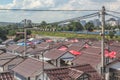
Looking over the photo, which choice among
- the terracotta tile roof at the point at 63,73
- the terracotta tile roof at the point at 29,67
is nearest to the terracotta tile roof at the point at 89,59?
the terracotta tile roof at the point at 29,67

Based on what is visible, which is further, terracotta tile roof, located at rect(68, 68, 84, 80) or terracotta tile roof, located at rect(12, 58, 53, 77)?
terracotta tile roof, located at rect(12, 58, 53, 77)

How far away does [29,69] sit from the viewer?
2586cm

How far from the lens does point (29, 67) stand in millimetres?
26453

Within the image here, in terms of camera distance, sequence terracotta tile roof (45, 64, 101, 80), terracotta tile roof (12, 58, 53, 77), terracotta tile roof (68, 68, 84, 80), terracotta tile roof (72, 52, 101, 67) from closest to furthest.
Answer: terracotta tile roof (45, 64, 101, 80) → terracotta tile roof (68, 68, 84, 80) → terracotta tile roof (12, 58, 53, 77) → terracotta tile roof (72, 52, 101, 67)

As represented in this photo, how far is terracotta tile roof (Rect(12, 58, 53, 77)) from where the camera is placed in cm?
2479

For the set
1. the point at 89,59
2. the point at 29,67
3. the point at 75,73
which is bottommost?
the point at 29,67

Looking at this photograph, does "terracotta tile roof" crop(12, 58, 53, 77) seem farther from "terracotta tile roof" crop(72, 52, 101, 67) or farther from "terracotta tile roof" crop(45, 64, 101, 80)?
"terracotta tile roof" crop(72, 52, 101, 67)

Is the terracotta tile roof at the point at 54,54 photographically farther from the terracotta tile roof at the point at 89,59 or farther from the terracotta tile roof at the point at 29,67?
the terracotta tile roof at the point at 29,67

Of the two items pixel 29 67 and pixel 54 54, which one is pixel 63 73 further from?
pixel 54 54

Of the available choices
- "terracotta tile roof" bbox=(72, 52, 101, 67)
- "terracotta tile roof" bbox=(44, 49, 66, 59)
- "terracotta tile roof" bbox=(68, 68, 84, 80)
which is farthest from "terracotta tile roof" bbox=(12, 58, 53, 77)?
"terracotta tile roof" bbox=(44, 49, 66, 59)

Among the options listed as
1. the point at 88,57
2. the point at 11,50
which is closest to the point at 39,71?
the point at 88,57

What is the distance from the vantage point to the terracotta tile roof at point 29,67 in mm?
24789

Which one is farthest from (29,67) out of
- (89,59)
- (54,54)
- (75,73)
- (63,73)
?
(54,54)

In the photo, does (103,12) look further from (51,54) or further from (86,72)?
(51,54)
